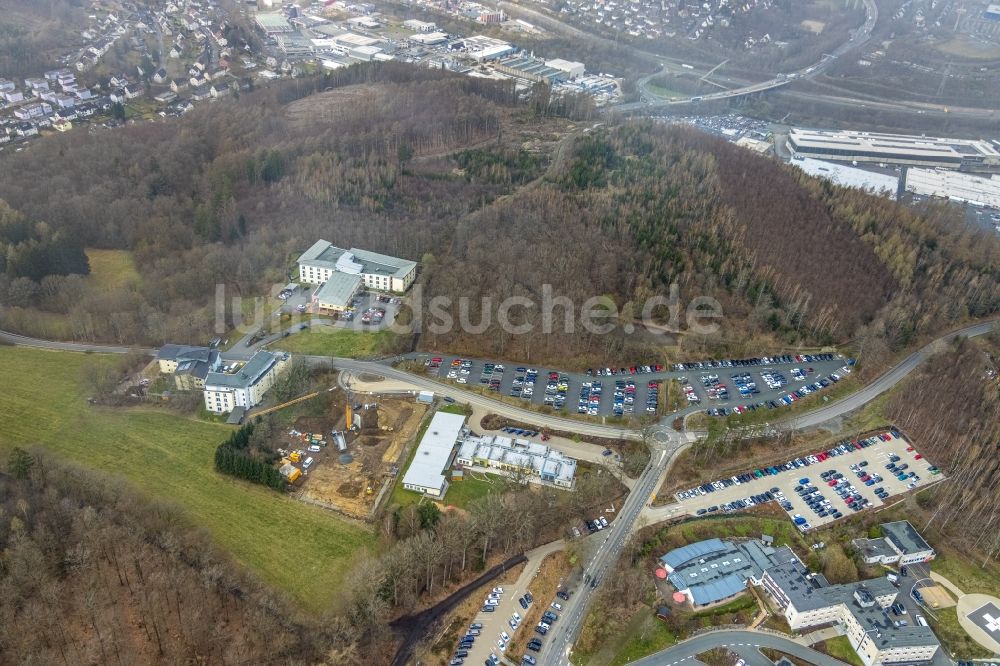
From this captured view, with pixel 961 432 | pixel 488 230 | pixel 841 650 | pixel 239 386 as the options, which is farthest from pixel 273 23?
pixel 841 650

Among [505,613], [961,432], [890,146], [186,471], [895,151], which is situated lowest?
[505,613]

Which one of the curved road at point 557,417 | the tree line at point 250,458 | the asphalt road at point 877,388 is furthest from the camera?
the asphalt road at point 877,388

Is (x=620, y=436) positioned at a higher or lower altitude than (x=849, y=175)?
lower

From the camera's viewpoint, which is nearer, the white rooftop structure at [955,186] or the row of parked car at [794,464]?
the row of parked car at [794,464]

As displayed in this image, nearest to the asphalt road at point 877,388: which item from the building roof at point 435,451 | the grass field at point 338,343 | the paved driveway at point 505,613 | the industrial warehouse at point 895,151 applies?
the paved driveway at point 505,613

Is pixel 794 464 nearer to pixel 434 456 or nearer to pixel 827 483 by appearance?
pixel 827 483

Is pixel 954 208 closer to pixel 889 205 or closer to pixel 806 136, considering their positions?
pixel 889 205

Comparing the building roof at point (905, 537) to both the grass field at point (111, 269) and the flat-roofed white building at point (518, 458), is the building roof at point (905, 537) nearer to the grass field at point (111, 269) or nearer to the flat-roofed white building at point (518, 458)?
the flat-roofed white building at point (518, 458)
